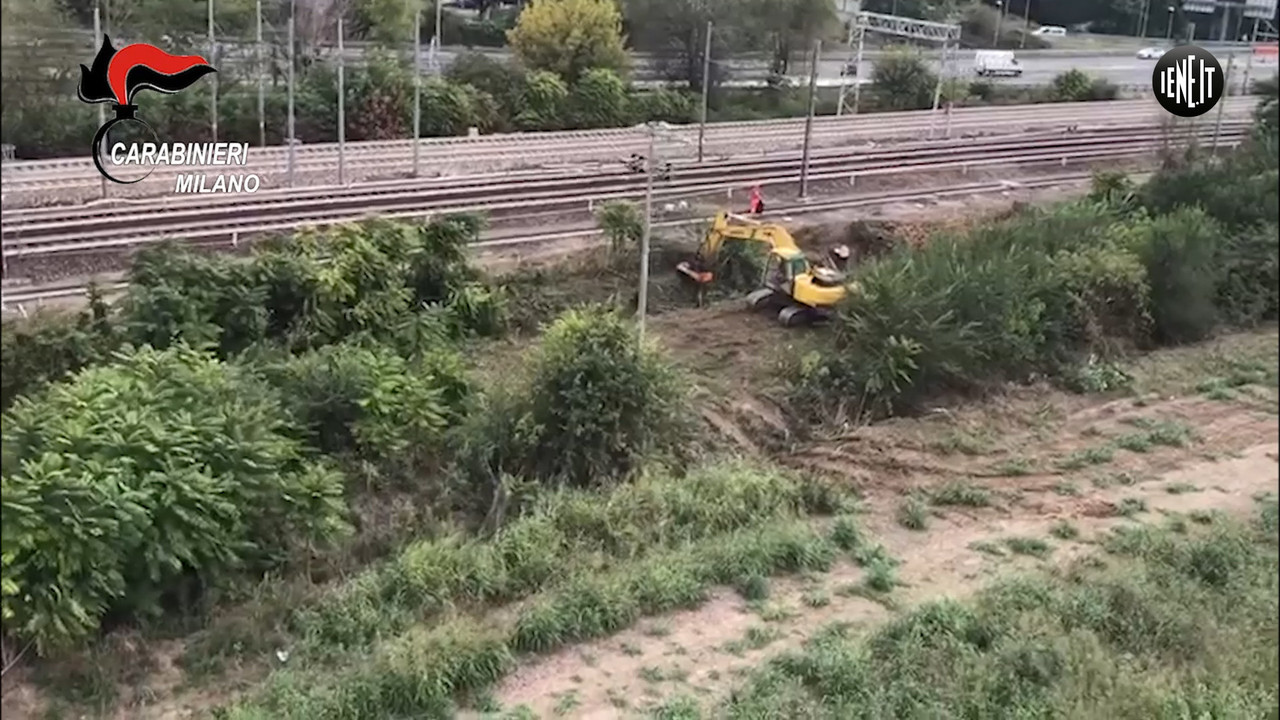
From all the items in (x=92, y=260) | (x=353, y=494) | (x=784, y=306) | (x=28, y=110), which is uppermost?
(x=28, y=110)

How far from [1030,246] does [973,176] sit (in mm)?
617

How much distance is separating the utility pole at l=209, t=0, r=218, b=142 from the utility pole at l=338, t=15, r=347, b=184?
34 cm

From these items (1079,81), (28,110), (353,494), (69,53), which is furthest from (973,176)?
(28,110)

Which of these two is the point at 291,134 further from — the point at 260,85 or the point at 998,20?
the point at 998,20

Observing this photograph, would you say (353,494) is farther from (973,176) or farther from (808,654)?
(973,176)

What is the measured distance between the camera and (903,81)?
3256mm

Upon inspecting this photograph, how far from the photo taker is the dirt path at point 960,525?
2502 mm

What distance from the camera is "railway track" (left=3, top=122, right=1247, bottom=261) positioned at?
7.40 feet

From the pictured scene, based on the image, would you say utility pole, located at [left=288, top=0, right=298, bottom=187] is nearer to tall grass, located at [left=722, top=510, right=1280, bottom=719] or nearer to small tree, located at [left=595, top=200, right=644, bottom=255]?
tall grass, located at [left=722, top=510, right=1280, bottom=719]

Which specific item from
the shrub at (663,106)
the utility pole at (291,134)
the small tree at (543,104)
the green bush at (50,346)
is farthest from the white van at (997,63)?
the green bush at (50,346)

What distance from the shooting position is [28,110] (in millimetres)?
1092

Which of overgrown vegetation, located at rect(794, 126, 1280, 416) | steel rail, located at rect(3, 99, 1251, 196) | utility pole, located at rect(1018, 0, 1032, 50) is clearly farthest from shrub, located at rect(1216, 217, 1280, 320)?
utility pole, located at rect(1018, 0, 1032, 50)

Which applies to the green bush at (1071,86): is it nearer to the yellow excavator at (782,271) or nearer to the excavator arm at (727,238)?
the yellow excavator at (782,271)

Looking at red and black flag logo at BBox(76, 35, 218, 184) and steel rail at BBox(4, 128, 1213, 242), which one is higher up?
red and black flag logo at BBox(76, 35, 218, 184)
